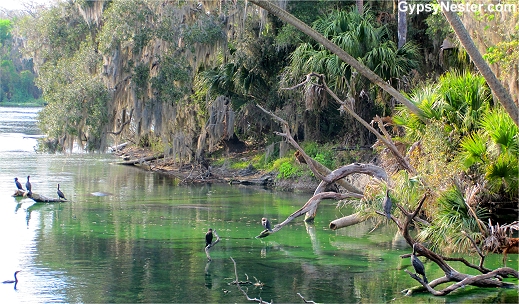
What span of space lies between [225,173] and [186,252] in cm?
1072

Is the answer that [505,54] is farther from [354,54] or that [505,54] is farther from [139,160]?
[139,160]

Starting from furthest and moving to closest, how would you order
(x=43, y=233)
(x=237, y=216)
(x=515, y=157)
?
(x=237, y=216) < (x=43, y=233) < (x=515, y=157)

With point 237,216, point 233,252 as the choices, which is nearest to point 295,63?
point 237,216

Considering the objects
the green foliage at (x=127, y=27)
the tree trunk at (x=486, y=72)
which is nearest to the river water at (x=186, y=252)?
the tree trunk at (x=486, y=72)

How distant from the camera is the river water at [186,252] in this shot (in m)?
9.30

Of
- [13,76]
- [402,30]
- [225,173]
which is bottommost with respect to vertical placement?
[225,173]

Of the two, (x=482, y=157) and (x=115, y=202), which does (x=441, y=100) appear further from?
(x=115, y=202)

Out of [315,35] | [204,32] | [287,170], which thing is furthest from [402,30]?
[315,35]

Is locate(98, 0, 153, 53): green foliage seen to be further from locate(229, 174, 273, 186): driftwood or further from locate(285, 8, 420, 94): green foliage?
locate(229, 174, 273, 186): driftwood

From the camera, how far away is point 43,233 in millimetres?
13258

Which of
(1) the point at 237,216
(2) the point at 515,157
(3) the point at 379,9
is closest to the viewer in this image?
(2) the point at 515,157

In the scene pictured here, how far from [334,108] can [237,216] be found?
6418 millimetres

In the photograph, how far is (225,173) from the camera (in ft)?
73.7

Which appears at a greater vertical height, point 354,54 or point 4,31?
point 4,31
